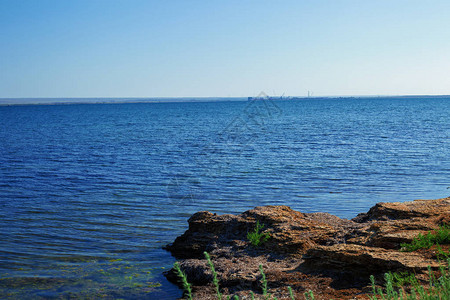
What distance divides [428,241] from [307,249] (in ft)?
7.69

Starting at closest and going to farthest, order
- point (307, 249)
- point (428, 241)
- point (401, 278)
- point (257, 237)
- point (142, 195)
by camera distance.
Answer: point (401, 278) → point (428, 241) → point (307, 249) → point (257, 237) → point (142, 195)

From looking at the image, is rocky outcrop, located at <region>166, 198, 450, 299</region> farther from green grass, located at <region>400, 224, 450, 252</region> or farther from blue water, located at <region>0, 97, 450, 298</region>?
Answer: blue water, located at <region>0, 97, 450, 298</region>

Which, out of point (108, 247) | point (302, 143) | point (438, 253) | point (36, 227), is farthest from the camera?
point (302, 143)

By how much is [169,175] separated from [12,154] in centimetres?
1754

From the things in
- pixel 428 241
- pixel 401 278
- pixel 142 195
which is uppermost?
pixel 428 241

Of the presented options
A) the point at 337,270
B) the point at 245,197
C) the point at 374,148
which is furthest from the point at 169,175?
the point at 374,148

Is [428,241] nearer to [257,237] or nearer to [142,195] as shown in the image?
[257,237]

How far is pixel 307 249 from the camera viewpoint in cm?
890

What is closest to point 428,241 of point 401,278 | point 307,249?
point 401,278

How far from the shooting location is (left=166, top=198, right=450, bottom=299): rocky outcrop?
291 inches

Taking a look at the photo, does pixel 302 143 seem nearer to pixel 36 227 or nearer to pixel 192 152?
pixel 192 152

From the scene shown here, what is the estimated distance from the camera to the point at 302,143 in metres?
39.7

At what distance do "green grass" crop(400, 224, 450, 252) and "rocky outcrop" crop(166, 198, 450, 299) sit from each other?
0.23 metres

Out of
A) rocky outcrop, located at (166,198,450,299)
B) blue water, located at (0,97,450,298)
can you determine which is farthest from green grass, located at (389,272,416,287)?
blue water, located at (0,97,450,298)
